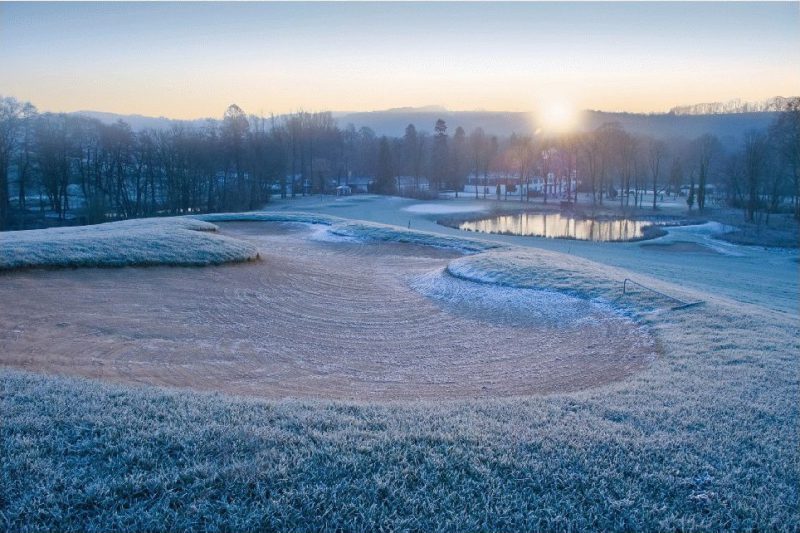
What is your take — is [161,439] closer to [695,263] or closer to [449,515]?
[449,515]

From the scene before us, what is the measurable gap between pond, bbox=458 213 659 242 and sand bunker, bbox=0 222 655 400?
90.3ft

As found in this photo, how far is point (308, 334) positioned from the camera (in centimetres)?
1179

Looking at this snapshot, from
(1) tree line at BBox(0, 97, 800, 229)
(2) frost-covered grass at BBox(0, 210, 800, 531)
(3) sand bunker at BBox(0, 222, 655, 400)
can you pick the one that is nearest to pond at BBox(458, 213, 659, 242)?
(1) tree line at BBox(0, 97, 800, 229)

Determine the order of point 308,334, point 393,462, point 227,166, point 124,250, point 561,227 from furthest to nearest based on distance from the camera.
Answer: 1. point 227,166
2. point 561,227
3. point 124,250
4. point 308,334
5. point 393,462

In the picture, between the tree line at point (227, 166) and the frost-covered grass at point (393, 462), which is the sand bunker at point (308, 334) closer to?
the frost-covered grass at point (393, 462)

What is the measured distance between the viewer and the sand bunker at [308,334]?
888cm

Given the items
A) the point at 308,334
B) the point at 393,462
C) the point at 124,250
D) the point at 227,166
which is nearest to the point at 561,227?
the point at 124,250

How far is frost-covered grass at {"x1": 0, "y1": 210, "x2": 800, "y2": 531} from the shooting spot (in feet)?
13.5

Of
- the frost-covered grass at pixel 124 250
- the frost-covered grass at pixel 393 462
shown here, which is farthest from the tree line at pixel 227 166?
the frost-covered grass at pixel 393 462

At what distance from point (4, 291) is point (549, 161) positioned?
7663cm

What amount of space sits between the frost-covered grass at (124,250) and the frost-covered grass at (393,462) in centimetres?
1001

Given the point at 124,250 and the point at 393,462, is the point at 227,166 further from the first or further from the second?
the point at 393,462

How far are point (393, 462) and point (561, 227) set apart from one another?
151 feet

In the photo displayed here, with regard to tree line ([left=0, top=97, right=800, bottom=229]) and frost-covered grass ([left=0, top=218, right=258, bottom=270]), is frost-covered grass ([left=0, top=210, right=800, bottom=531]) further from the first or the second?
tree line ([left=0, top=97, right=800, bottom=229])
